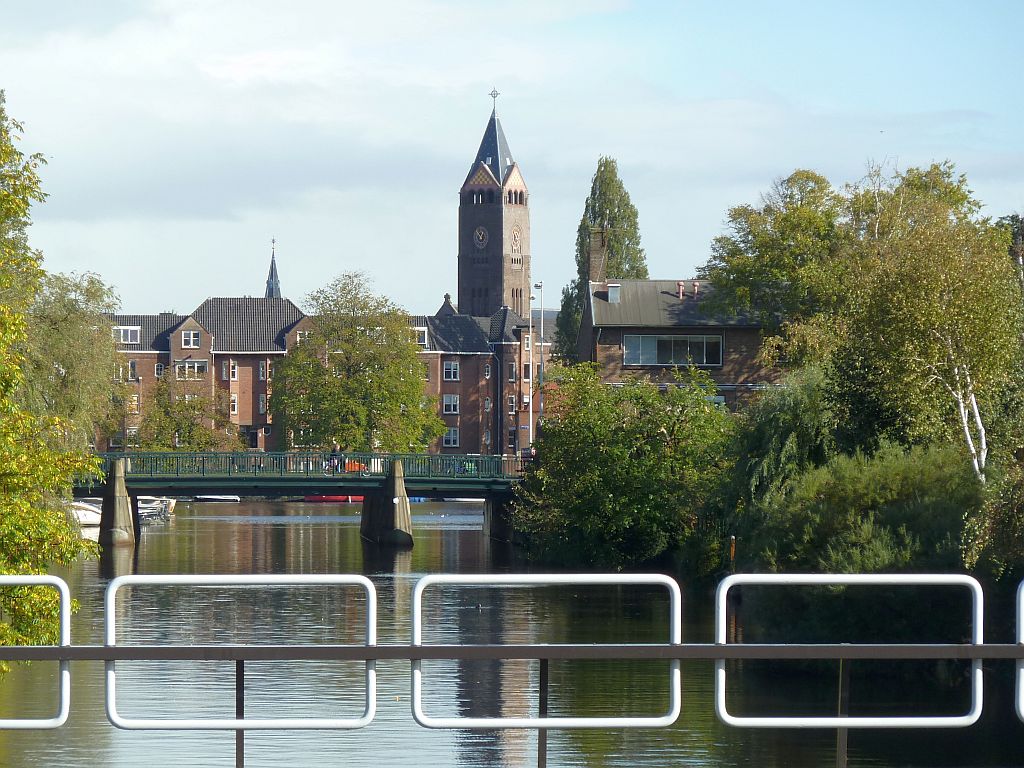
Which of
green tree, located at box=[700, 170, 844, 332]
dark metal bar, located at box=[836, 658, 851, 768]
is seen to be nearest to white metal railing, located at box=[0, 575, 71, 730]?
dark metal bar, located at box=[836, 658, 851, 768]

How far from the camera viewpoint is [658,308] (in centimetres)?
7312

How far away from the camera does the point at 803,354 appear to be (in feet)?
184

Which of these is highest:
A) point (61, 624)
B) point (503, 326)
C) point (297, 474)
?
point (503, 326)

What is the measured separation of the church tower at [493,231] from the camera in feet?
580

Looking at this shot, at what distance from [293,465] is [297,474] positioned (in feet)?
2.17

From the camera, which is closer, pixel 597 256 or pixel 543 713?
pixel 543 713

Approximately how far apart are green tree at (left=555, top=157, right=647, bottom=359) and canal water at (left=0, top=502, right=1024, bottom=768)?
6452 centimetres

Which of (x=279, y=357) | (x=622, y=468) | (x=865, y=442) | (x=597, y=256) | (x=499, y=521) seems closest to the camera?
(x=865, y=442)

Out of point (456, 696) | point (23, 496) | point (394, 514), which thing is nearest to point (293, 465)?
point (394, 514)

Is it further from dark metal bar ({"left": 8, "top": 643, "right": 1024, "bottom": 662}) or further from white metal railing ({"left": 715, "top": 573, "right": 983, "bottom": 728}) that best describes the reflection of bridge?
dark metal bar ({"left": 8, "top": 643, "right": 1024, "bottom": 662})

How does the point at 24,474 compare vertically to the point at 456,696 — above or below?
above

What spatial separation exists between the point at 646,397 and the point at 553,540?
6.81 meters

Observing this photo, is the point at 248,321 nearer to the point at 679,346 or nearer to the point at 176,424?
the point at 176,424

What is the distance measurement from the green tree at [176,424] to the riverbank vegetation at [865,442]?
45023 millimetres
